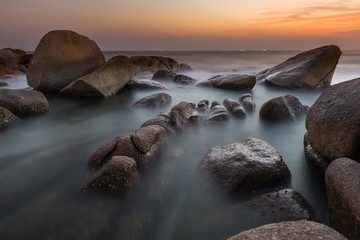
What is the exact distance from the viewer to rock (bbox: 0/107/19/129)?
4763mm

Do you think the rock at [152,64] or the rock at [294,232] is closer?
the rock at [294,232]

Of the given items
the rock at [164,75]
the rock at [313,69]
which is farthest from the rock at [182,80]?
the rock at [313,69]

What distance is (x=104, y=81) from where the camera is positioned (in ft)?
24.6

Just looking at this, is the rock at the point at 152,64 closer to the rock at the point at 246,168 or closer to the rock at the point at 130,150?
Answer: the rock at the point at 130,150

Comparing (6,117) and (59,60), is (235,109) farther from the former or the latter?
(59,60)

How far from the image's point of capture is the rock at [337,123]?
2.51 metres

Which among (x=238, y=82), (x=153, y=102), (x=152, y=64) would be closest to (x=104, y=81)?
(x=153, y=102)

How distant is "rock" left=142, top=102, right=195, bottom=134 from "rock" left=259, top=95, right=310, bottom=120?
5.78 ft

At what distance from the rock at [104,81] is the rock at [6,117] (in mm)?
2382

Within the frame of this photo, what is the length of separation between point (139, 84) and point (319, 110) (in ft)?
22.9

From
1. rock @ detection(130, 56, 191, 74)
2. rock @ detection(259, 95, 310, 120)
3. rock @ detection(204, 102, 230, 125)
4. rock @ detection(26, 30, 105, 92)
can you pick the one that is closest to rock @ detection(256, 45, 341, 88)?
rock @ detection(259, 95, 310, 120)

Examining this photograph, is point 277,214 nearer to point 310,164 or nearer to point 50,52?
point 310,164

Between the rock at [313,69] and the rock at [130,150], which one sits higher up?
the rock at [313,69]

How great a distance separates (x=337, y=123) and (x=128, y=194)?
7.90 feet
